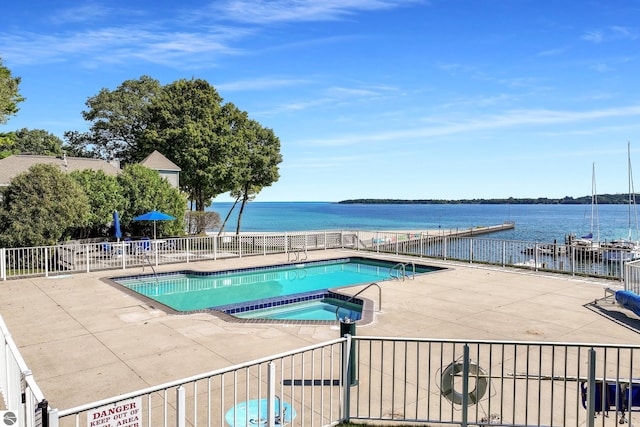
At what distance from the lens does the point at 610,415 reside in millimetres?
4555

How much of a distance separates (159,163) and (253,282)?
1499 centimetres

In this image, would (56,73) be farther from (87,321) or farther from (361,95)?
(87,321)

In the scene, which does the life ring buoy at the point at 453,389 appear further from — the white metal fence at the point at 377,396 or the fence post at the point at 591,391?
the fence post at the point at 591,391

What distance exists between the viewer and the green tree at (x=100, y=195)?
61.1 ft

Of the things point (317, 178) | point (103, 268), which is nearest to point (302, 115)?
point (103, 268)

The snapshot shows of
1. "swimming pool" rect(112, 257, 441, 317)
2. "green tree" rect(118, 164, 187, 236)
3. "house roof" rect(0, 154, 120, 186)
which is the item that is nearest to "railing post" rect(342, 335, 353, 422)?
"swimming pool" rect(112, 257, 441, 317)

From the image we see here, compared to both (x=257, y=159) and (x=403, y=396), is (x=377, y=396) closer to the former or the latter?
(x=403, y=396)

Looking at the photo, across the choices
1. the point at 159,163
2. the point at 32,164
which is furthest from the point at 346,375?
the point at 159,163

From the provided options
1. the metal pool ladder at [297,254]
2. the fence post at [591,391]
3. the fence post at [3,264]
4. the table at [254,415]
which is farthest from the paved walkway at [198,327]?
the metal pool ladder at [297,254]

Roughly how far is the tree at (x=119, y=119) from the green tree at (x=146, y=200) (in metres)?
14.3

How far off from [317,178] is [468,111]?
48.9 meters

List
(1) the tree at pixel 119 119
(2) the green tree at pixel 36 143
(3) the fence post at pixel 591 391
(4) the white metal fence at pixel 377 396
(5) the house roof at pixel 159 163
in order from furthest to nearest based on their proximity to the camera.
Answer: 1. (2) the green tree at pixel 36 143
2. (1) the tree at pixel 119 119
3. (5) the house roof at pixel 159 163
4. (3) the fence post at pixel 591 391
5. (4) the white metal fence at pixel 377 396

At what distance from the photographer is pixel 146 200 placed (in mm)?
20594

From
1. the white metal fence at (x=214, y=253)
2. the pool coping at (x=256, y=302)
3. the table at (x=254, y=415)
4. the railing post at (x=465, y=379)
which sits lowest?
the pool coping at (x=256, y=302)
